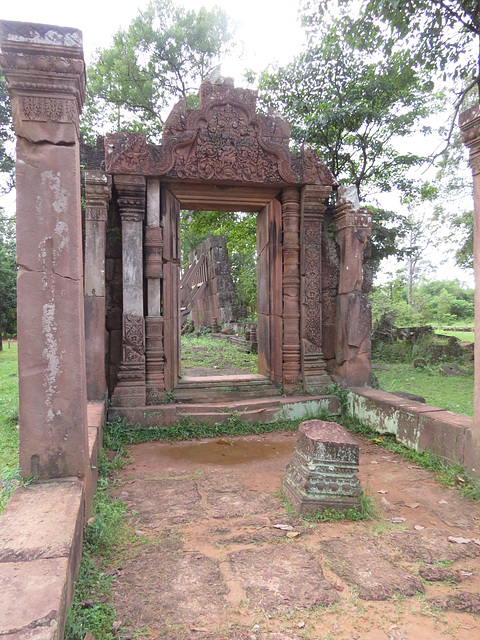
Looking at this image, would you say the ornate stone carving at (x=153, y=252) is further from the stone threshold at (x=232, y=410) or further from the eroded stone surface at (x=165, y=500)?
the eroded stone surface at (x=165, y=500)

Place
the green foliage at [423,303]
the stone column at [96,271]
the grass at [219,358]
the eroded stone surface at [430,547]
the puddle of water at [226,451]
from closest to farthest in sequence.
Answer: the eroded stone surface at [430,547], the puddle of water at [226,451], the stone column at [96,271], the grass at [219,358], the green foliage at [423,303]

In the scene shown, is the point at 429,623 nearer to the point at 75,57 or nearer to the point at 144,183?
the point at 75,57

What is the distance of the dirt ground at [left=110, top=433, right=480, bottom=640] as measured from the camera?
195 centimetres

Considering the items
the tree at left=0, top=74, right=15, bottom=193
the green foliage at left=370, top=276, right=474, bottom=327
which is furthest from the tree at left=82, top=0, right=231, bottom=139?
the green foliage at left=370, top=276, right=474, bottom=327

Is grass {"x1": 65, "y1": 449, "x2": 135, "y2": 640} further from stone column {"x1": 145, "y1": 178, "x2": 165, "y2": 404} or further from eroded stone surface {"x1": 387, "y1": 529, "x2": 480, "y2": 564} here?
stone column {"x1": 145, "y1": 178, "x2": 165, "y2": 404}

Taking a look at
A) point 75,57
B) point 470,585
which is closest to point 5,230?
point 75,57

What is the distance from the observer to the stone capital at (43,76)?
7.66 feet

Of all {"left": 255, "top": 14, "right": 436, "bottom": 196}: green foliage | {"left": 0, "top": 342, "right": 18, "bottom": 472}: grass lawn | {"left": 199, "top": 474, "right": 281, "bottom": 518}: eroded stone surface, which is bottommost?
{"left": 199, "top": 474, "right": 281, "bottom": 518}: eroded stone surface

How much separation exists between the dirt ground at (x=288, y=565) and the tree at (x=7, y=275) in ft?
52.7

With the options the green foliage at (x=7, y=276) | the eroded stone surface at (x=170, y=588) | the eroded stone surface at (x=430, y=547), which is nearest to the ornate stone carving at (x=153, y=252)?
the eroded stone surface at (x=170, y=588)

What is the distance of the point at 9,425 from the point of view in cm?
507

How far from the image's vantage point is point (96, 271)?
5.04 meters

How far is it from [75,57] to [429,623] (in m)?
3.52

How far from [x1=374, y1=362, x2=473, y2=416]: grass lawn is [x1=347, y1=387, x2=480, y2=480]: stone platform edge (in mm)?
1551
